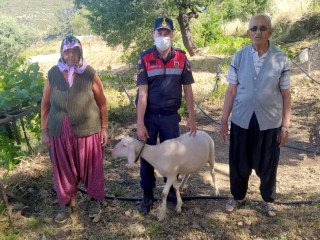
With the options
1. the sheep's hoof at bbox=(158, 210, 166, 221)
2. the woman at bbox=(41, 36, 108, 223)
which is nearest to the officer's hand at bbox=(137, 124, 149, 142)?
the woman at bbox=(41, 36, 108, 223)

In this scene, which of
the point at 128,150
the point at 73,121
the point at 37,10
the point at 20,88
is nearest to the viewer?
the point at 73,121

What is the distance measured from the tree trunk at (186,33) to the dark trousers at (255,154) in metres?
10.4

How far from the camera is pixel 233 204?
367cm

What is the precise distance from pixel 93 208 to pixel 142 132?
3.64 ft

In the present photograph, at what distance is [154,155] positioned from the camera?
333 cm

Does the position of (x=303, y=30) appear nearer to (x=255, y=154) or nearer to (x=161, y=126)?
(x=255, y=154)

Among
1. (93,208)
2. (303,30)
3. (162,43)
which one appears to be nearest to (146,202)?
(93,208)

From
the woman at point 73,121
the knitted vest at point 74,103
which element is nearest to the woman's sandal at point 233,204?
the woman at point 73,121

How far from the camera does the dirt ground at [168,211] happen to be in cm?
338

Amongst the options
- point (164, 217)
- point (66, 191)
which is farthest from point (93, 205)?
point (164, 217)

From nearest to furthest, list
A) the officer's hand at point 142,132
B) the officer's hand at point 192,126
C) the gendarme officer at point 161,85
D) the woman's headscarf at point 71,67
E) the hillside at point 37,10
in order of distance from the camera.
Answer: the woman's headscarf at point 71,67, the gendarme officer at point 161,85, the officer's hand at point 142,132, the officer's hand at point 192,126, the hillside at point 37,10

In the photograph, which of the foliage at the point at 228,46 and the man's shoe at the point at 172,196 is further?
the foliage at the point at 228,46

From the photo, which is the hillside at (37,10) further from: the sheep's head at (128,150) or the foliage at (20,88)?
the sheep's head at (128,150)

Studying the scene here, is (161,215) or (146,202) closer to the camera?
(161,215)
